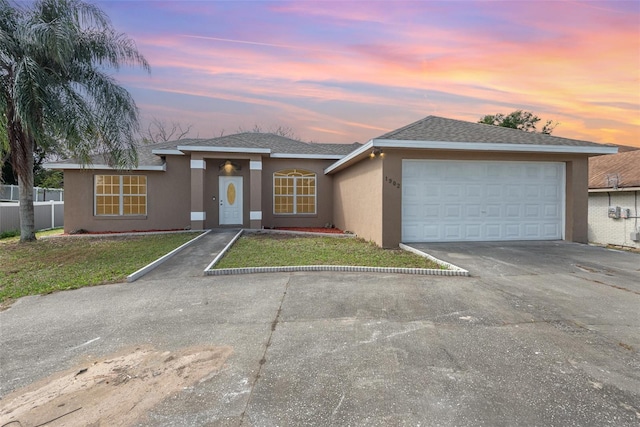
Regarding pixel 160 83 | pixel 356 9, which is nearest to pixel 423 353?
pixel 356 9

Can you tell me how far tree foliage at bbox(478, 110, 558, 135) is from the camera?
94.8 feet

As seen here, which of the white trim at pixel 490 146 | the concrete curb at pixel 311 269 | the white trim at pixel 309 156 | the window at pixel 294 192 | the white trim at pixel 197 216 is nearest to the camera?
the concrete curb at pixel 311 269

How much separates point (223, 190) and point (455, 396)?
13.4 metres

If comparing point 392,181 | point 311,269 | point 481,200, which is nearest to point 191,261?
point 311,269

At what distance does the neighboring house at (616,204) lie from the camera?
12477 millimetres

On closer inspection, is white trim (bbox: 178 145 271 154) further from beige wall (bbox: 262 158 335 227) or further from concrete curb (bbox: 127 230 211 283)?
concrete curb (bbox: 127 230 211 283)

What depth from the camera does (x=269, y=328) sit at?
4.03 metres

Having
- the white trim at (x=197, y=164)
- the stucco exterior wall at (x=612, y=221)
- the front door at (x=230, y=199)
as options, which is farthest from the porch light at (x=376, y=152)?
the stucco exterior wall at (x=612, y=221)

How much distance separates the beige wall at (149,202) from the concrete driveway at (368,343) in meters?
8.96

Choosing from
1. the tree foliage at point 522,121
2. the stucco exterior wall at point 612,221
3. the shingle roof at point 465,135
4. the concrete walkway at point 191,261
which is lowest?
the concrete walkway at point 191,261

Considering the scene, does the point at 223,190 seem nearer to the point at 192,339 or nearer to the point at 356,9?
the point at 356,9

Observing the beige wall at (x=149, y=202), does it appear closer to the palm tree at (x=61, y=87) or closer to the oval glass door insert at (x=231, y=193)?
the oval glass door insert at (x=231, y=193)

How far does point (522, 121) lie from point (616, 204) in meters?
19.0

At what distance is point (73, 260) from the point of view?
27.8ft
